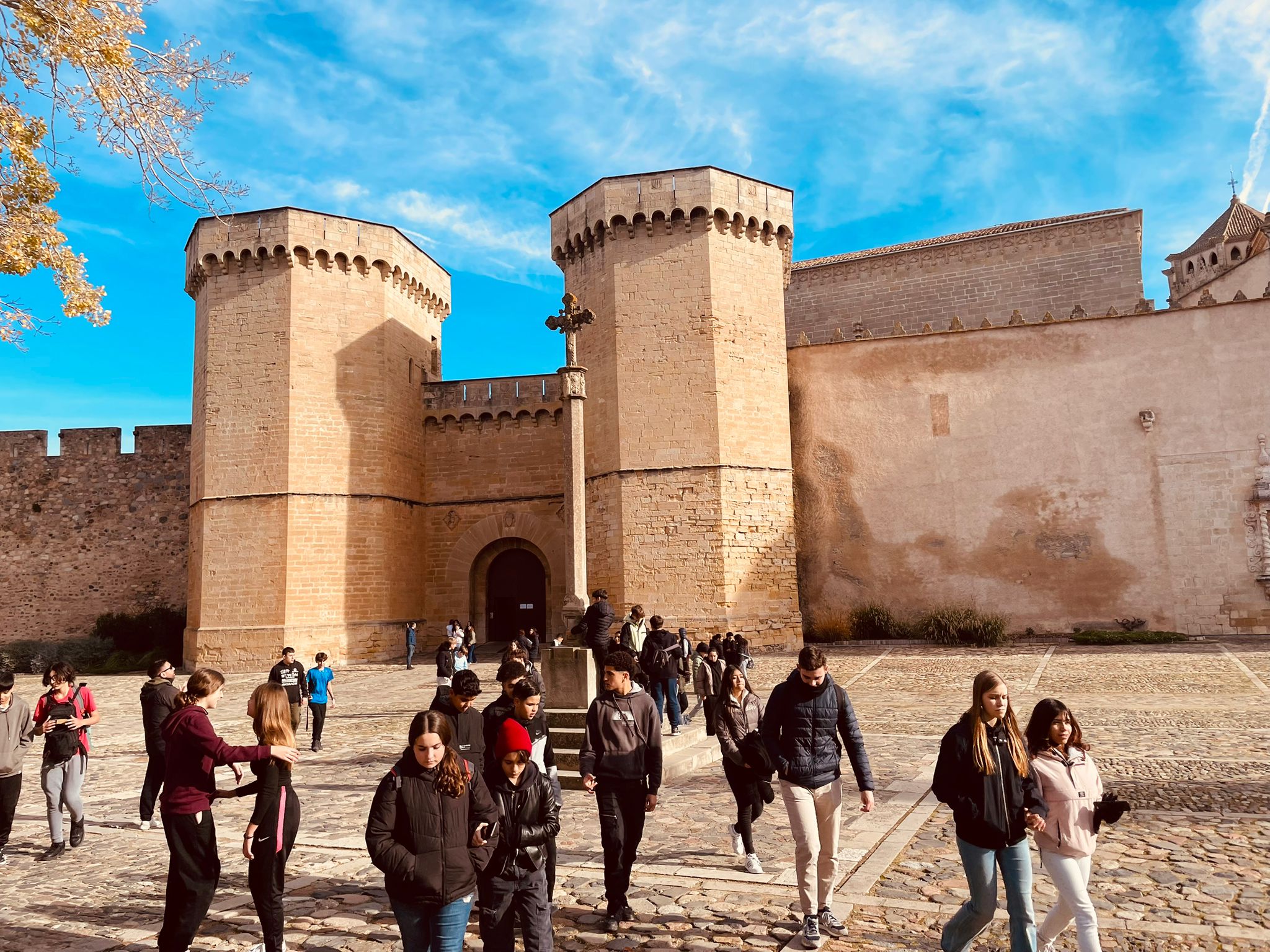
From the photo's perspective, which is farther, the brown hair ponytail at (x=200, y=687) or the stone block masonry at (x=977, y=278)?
the stone block masonry at (x=977, y=278)

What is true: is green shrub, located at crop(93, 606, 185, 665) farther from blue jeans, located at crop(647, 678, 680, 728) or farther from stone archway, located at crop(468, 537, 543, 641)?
blue jeans, located at crop(647, 678, 680, 728)

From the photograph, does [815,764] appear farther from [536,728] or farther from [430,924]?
[430,924]

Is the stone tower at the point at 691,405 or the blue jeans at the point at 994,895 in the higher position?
the stone tower at the point at 691,405

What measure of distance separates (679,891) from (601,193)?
18.5 m

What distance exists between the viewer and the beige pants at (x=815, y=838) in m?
4.49

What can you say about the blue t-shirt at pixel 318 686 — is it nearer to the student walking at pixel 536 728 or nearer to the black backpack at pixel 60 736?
the black backpack at pixel 60 736

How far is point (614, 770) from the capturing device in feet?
16.1

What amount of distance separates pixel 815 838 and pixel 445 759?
209cm

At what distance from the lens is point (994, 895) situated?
3.79 m

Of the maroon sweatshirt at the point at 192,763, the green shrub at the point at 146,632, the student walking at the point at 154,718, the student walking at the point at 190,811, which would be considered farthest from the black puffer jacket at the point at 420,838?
the green shrub at the point at 146,632

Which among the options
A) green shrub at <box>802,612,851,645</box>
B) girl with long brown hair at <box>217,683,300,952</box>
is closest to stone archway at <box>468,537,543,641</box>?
→ green shrub at <box>802,612,851,645</box>

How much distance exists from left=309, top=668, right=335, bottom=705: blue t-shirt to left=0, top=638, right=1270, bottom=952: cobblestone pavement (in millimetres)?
609

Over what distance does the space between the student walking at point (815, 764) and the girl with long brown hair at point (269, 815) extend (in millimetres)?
2440

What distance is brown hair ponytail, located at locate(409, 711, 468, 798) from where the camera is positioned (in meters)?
3.49
